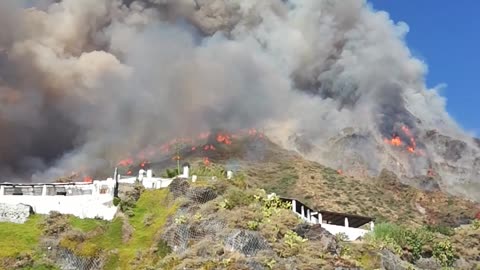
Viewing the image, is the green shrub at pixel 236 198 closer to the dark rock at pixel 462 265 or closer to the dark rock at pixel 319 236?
the dark rock at pixel 319 236

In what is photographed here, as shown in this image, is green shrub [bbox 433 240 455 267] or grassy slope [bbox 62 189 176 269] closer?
grassy slope [bbox 62 189 176 269]

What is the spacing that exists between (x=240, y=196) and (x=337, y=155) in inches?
4324

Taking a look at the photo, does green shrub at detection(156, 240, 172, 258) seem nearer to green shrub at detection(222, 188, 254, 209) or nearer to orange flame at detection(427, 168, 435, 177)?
green shrub at detection(222, 188, 254, 209)

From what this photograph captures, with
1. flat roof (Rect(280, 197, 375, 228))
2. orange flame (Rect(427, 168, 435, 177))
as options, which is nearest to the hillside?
flat roof (Rect(280, 197, 375, 228))

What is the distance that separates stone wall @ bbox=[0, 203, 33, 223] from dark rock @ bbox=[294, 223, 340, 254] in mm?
26868

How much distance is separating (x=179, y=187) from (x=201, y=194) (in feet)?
9.49

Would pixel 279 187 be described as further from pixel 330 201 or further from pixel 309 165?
pixel 309 165

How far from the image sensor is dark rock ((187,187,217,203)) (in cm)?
6078

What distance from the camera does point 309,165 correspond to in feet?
474

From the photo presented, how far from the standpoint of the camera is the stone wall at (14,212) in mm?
61875

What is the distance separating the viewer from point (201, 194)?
61.2 meters

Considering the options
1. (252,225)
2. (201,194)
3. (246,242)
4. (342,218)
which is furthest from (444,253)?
(246,242)

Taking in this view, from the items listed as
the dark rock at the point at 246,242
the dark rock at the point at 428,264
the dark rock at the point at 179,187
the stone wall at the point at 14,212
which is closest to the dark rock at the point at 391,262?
the dark rock at the point at 428,264

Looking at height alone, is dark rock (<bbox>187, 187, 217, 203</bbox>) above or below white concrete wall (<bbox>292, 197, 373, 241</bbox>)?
above
